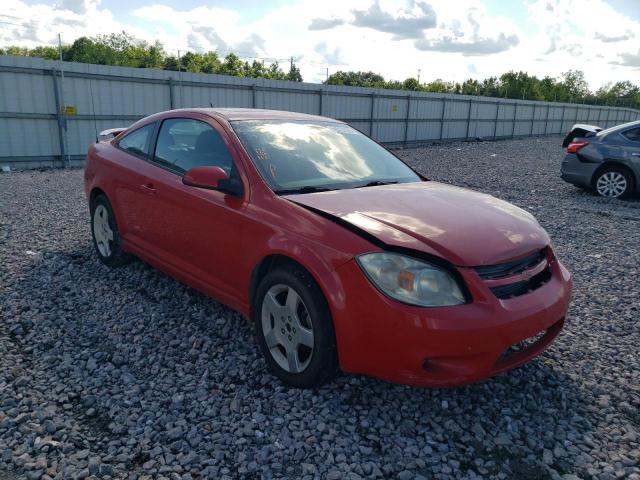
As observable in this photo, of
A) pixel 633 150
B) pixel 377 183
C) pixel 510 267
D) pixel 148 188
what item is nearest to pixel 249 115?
pixel 148 188

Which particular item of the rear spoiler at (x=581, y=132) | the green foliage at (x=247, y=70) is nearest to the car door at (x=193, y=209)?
the rear spoiler at (x=581, y=132)

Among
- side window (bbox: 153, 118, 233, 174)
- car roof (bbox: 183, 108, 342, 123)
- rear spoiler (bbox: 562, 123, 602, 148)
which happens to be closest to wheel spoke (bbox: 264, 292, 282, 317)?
side window (bbox: 153, 118, 233, 174)

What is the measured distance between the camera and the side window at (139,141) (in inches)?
177

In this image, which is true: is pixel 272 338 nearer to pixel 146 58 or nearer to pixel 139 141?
pixel 139 141

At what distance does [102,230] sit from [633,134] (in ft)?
30.9

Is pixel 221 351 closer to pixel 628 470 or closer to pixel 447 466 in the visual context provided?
pixel 447 466

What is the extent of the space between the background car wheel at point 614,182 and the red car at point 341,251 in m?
7.35

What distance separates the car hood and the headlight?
8 centimetres

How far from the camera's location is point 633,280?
16.7 ft

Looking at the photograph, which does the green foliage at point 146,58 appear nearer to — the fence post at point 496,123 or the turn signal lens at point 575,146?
the fence post at point 496,123

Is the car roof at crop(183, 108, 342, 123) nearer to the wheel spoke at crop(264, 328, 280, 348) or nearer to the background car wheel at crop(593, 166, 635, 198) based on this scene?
the wheel spoke at crop(264, 328, 280, 348)

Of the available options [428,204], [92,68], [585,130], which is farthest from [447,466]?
[92,68]

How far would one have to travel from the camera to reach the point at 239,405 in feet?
9.42

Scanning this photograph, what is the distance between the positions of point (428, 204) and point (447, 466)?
4.83ft
